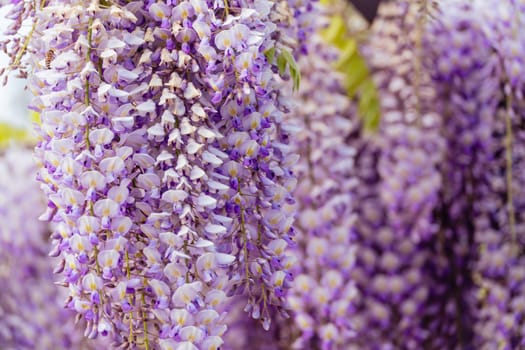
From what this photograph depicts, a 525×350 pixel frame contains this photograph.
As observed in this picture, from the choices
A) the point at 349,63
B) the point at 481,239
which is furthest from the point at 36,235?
the point at 481,239

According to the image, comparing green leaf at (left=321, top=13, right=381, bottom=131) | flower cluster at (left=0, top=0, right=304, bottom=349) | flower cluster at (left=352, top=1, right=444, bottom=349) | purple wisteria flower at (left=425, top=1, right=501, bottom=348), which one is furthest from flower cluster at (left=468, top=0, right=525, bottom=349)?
flower cluster at (left=0, top=0, right=304, bottom=349)

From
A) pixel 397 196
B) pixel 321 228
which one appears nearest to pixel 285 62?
pixel 321 228

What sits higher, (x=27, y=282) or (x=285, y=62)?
(x=285, y=62)

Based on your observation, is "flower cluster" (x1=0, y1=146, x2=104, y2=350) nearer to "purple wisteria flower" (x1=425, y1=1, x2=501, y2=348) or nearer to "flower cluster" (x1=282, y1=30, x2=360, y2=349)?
"flower cluster" (x1=282, y1=30, x2=360, y2=349)

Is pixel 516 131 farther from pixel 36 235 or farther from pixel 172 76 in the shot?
pixel 36 235

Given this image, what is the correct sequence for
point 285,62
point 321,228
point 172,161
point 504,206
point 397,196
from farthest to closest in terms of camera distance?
point 397,196, point 504,206, point 321,228, point 285,62, point 172,161

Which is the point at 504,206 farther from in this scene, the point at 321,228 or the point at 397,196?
the point at 321,228
